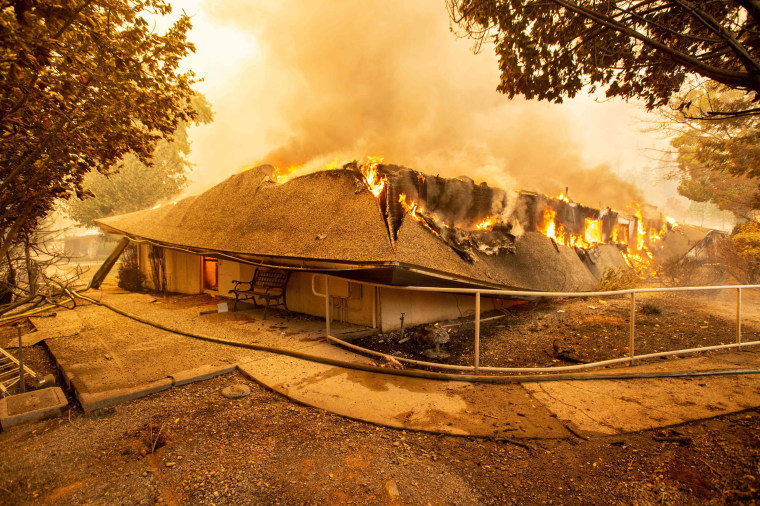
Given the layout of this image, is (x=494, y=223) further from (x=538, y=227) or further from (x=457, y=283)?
(x=457, y=283)

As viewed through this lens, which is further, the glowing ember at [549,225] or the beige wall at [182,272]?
the beige wall at [182,272]

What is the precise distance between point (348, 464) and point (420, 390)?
1.55 meters

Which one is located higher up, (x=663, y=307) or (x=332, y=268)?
(x=332, y=268)

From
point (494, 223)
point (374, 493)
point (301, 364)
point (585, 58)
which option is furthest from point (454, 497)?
point (494, 223)

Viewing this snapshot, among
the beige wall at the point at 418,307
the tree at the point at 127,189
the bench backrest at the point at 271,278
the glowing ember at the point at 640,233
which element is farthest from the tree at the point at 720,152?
the tree at the point at 127,189

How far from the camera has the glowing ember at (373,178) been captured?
6.72 m

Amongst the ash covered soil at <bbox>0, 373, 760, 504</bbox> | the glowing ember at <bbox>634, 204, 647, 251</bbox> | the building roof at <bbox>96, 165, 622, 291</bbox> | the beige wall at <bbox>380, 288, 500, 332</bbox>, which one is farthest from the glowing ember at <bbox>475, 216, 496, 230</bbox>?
the glowing ember at <bbox>634, 204, 647, 251</bbox>

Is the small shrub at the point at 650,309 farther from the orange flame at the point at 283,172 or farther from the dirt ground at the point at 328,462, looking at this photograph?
the orange flame at the point at 283,172

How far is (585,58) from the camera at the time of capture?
5168mm

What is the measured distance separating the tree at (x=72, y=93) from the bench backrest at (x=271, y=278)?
4057 millimetres

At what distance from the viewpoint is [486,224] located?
8367 mm

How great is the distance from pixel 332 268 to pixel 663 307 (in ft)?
29.1

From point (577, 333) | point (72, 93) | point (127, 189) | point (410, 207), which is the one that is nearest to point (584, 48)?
point (410, 207)

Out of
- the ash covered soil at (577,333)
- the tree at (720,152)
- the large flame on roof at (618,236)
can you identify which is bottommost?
the ash covered soil at (577,333)
